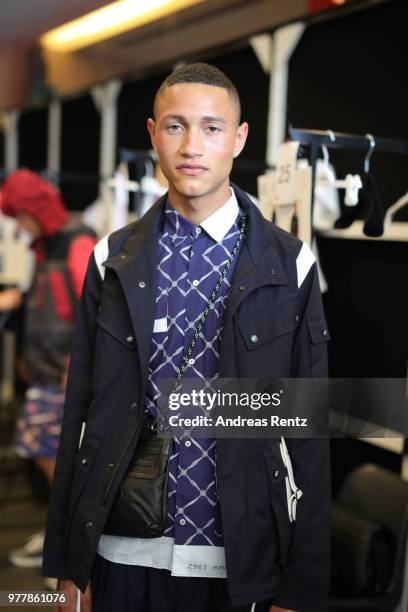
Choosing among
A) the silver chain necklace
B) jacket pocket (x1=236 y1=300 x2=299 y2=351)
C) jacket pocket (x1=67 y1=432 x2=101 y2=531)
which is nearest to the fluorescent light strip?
the silver chain necklace

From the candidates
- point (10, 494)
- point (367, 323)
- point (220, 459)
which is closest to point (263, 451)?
point (220, 459)

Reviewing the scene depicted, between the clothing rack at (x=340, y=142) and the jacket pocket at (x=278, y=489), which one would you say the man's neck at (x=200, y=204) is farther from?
the clothing rack at (x=340, y=142)

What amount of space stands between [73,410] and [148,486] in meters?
0.24

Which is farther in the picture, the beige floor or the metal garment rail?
the beige floor

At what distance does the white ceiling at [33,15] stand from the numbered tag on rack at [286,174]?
0.60m

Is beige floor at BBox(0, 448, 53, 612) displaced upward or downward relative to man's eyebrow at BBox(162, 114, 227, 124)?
downward

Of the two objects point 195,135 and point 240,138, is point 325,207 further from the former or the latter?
point 195,135

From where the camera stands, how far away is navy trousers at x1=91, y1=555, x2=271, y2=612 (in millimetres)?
1491

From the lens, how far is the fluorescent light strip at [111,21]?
6.23ft

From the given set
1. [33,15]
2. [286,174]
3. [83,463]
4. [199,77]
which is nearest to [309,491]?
[83,463]

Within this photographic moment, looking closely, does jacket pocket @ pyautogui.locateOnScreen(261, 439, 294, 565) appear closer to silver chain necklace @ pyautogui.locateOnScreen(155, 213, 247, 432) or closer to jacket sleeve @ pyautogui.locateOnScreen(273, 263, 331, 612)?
jacket sleeve @ pyautogui.locateOnScreen(273, 263, 331, 612)

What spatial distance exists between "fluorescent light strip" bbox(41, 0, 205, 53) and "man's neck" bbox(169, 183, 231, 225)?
65cm

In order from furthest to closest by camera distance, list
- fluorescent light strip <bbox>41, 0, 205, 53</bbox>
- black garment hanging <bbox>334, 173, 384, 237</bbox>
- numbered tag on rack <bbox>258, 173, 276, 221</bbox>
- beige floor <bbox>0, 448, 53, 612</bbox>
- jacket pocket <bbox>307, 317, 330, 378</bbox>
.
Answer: beige floor <bbox>0, 448, 53, 612</bbox>
numbered tag on rack <bbox>258, 173, 276, 221</bbox>
black garment hanging <bbox>334, 173, 384, 237</bbox>
fluorescent light strip <bbox>41, 0, 205, 53</bbox>
jacket pocket <bbox>307, 317, 330, 378</bbox>

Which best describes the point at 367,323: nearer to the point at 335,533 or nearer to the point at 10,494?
the point at 335,533
